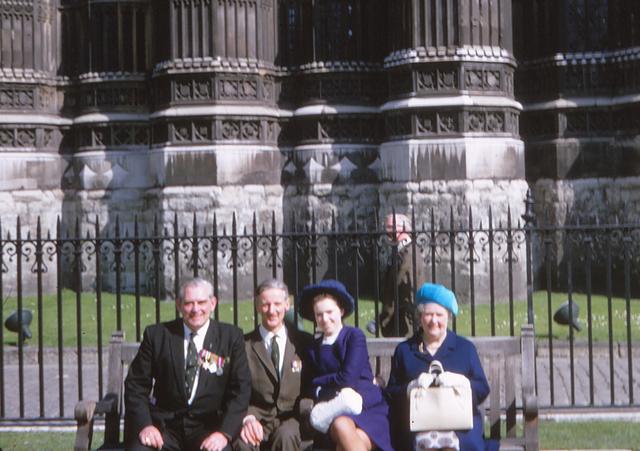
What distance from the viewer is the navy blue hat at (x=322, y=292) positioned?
267 inches

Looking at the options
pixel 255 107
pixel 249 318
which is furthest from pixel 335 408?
pixel 255 107

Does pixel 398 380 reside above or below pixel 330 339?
below

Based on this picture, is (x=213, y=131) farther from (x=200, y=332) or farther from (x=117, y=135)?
(x=200, y=332)

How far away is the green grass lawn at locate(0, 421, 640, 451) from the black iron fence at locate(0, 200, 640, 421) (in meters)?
0.26

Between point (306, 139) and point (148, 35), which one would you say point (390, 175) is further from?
point (148, 35)

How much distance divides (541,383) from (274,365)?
4860 millimetres

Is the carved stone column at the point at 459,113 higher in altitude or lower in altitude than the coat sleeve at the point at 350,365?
higher

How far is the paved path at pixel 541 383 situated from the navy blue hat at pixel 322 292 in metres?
2.92

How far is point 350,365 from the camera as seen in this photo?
265 inches

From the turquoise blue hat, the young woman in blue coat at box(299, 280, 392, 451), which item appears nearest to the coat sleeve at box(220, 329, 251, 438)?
the young woman in blue coat at box(299, 280, 392, 451)

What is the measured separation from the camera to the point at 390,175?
58.3 feet

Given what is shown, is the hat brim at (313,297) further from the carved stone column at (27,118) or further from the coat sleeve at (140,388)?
the carved stone column at (27,118)

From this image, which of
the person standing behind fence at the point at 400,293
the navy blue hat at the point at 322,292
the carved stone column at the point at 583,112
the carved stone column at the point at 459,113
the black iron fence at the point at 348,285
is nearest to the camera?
the navy blue hat at the point at 322,292

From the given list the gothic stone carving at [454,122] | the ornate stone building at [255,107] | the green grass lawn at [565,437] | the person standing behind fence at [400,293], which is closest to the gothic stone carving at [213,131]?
the ornate stone building at [255,107]
